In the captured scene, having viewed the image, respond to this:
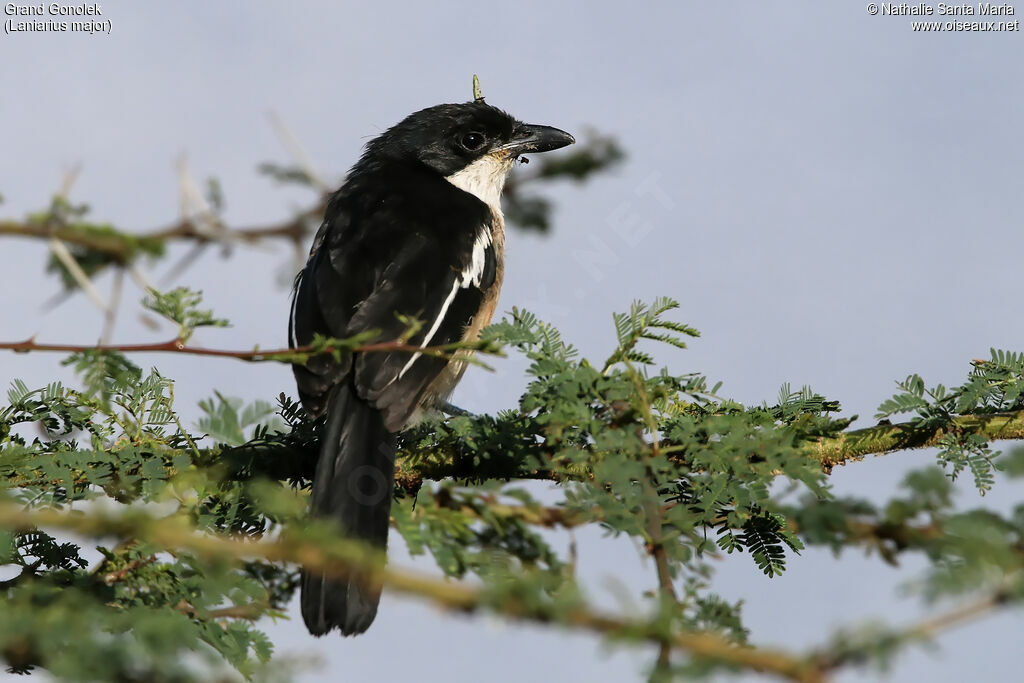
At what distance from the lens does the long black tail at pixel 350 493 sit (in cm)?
296

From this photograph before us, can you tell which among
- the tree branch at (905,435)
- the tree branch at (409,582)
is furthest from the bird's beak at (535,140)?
the tree branch at (409,582)

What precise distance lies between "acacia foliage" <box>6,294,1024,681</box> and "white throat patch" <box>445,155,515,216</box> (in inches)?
84.3

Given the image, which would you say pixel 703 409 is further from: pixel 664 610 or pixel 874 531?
pixel 664 610

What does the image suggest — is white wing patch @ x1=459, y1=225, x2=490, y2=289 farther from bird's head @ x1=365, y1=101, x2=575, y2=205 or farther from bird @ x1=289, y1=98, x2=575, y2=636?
bird's head @ x1=365, y1=101, x2=575, y2=205

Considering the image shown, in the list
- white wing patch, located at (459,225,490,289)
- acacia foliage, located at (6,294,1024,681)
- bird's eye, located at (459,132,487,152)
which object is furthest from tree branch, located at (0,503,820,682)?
bird's eye, located at (459,132,487,152)

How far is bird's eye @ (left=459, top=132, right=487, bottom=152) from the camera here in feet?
19.6

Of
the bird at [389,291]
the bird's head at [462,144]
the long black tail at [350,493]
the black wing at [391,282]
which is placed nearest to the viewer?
the long black tail at [350,493]

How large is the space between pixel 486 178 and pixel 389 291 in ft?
6.70

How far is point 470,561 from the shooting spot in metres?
1.93

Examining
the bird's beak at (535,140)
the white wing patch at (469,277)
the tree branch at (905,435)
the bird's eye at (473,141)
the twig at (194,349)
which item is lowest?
the twig at (194,349)

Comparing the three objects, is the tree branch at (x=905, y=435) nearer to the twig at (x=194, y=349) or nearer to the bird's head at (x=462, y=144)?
the twig at (x=194, y=349)

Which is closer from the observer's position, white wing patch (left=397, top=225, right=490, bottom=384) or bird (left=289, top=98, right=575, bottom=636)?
bird (left=289, top=98, right=575, bottom=636)

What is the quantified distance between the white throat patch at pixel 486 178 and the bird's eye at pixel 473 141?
0.22 feet

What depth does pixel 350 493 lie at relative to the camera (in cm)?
317
